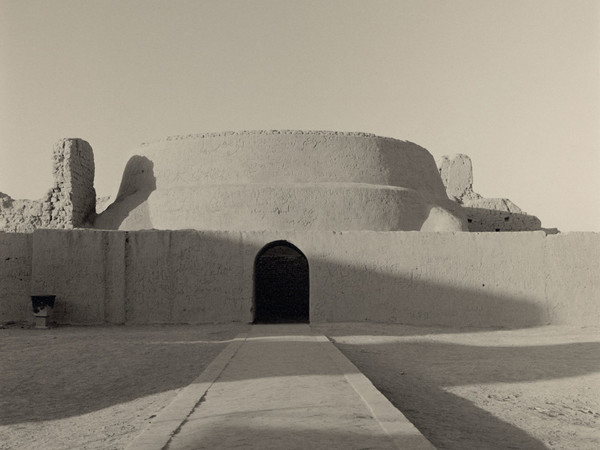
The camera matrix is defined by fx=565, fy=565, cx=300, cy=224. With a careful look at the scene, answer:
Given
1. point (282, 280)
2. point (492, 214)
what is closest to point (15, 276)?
point (282, 280)

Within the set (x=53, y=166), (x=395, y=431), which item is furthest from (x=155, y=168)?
(x=395, y=431)

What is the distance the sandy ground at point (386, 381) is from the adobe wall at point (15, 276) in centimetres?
121

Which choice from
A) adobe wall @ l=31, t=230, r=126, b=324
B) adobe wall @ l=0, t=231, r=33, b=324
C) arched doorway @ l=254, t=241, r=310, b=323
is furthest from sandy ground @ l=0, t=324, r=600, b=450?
arched doorway @ l=254, t=241, r=310, b=323

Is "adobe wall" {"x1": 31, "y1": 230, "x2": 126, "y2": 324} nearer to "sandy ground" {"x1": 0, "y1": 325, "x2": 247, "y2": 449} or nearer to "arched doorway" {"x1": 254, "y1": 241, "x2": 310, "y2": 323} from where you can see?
"sandy ground" {"x1": 0, "y1": 325, "x2": 247, "y2": 449}

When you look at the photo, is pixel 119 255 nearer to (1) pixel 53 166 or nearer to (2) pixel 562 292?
(1) pixel 53 166

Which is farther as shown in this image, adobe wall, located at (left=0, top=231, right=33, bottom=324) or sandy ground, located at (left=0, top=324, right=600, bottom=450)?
adobe wall, located at (left=0, top=231, right=33, bottom=324)

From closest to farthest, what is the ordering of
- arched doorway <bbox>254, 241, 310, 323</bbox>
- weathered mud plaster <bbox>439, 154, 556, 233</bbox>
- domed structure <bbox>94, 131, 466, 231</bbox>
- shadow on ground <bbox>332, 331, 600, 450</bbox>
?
1. shadow on ground <bbox>332, 331, 600, 450</bbox>
2. domed structure <bbox>94, 131, 466, 231</bbox>
3. arched doorway <bbox>254, 241, 310, 323</bbox>
4. weathered mud plaster <bbox>439, 154, 556, 233</bbox>

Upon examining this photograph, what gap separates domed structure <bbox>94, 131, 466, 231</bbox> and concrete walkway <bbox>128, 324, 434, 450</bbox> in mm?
8441

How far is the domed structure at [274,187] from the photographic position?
47.8 feet

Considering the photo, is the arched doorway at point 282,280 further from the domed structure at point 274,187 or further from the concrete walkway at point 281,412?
the concrete walkway at point 281,412

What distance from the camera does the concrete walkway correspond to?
331cm

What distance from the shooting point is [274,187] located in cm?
A: 1473

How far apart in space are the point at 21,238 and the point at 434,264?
8470 mm

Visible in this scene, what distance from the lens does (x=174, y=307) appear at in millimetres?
11281
